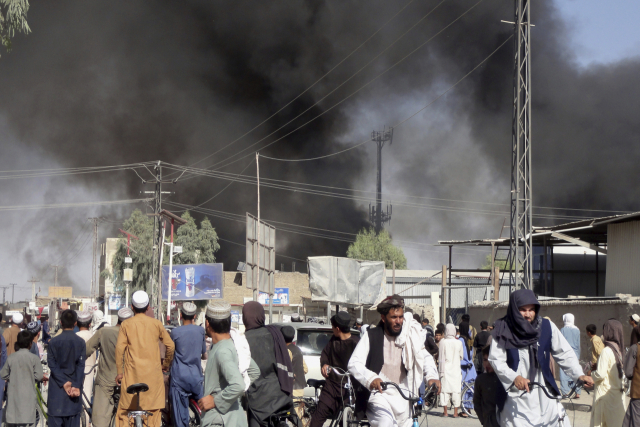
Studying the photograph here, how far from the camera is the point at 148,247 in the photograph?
5303 centimetres

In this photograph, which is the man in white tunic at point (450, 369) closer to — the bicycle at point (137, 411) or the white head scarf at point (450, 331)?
the white head scarf at point (450, 331)

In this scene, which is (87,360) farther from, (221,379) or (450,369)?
(450,369)

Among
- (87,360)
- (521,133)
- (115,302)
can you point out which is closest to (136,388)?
(87,360)

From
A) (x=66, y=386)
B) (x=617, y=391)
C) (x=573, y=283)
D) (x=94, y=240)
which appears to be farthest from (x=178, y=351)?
(x=94, y=240)

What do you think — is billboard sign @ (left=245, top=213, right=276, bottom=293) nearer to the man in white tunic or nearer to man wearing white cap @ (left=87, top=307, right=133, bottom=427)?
the man in white tunic

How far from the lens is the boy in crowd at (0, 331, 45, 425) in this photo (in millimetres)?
6801

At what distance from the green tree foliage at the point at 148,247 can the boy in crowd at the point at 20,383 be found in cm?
4584

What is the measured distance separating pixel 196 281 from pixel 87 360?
4001cm

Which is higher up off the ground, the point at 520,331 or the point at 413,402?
the point at 520,331

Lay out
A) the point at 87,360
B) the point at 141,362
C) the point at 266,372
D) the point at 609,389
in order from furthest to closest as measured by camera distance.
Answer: the point at 87,360 < the point at 609,389 < the point at 141,362 < the point at 266,372

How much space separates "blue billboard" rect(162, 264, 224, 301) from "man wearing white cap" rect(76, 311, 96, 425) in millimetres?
39224

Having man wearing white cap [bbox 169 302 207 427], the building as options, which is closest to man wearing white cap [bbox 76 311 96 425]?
man wearing white cap [bbox 169 302 207 427]

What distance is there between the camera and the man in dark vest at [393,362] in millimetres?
4668

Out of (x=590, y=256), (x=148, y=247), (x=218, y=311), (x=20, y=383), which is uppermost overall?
(x=148, y=247)
